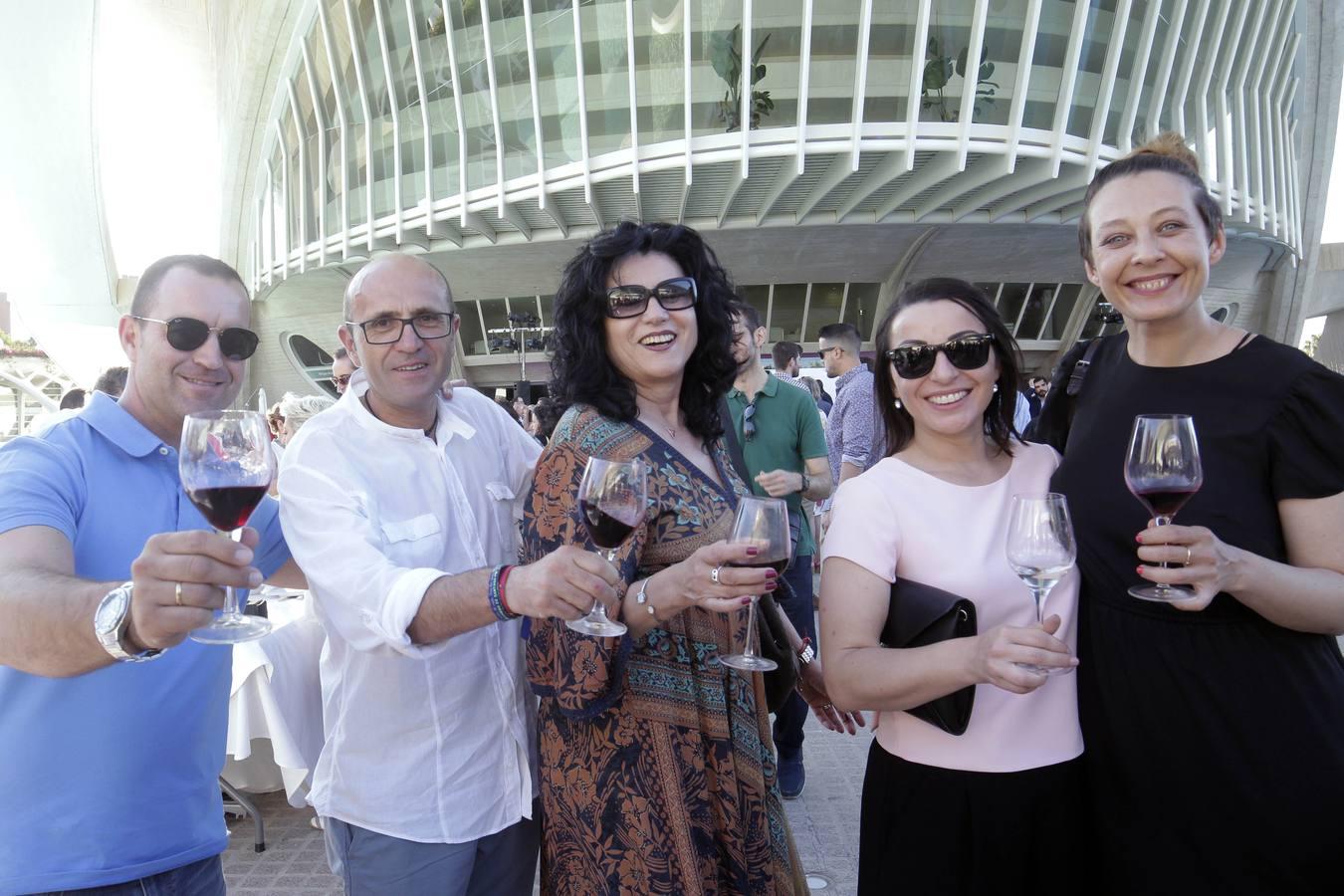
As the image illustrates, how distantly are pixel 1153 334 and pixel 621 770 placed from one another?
1.76m

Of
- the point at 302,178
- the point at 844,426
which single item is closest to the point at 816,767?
the point at 844,426

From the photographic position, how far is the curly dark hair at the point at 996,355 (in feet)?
7.13

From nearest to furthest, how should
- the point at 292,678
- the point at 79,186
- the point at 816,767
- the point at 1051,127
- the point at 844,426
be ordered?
the point at 292,678
the point at 816,767
the point at 844,426
the point at 1051,127
the point at 79,186

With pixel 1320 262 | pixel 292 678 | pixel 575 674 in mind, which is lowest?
pixel 292 678

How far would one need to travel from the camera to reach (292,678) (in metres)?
4.24

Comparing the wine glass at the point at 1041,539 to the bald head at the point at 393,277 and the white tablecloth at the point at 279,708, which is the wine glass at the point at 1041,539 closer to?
the bald head at the point at 393,277

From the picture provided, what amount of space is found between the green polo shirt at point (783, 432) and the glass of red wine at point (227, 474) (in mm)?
3768

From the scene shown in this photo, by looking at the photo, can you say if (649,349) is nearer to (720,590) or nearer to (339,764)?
(720,590)

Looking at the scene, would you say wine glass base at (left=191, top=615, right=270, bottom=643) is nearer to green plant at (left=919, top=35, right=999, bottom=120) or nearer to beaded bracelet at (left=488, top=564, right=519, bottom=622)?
Answer: beaded bracelet at (left=488, top=564, right=519, bottom=622)

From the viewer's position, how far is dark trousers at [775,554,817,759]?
15.2 feet

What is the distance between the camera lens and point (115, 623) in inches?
54.8

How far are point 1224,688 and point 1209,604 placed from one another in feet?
0.63

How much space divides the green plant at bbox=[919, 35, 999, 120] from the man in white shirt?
1938 cm

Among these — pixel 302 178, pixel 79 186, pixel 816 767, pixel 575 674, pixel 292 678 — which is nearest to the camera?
pixel 575 674
